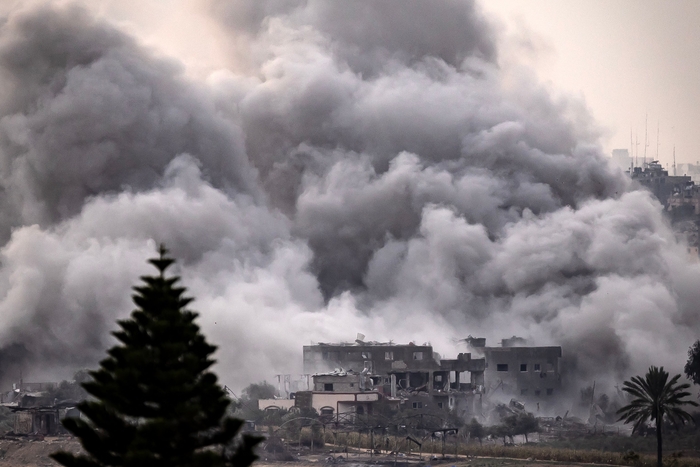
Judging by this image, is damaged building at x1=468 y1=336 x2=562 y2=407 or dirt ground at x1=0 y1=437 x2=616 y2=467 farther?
damaged building at x1=468 y1=336 x2=562 y2=407

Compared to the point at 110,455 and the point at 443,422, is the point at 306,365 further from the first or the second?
the point at 110,455

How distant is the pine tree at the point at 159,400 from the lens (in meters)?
18.8

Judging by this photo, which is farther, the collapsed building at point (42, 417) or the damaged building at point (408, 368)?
the damaged building at point (408, 368)

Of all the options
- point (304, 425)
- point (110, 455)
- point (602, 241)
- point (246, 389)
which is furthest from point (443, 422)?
point (110, 455)

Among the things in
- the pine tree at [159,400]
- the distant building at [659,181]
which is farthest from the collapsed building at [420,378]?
the distant building at [659,181]

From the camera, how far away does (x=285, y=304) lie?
63031mm

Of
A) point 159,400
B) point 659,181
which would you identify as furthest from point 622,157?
point 159,400

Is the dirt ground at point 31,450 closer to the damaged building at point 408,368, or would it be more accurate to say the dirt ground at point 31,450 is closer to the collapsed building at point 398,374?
the collapsed building at point 398,374

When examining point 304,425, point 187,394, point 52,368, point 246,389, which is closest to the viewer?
point 187,394

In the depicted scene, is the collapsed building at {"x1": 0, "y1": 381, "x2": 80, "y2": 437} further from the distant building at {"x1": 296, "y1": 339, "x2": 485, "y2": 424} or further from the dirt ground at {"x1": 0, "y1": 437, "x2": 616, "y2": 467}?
the distant building at {"x1": 296, "y1": 339, "x2": 485, "y2": 424}

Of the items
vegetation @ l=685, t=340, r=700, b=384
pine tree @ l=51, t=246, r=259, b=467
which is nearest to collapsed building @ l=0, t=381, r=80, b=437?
vegetation @ l=685, t=340, r=700, b=384

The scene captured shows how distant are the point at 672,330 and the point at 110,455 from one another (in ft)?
140

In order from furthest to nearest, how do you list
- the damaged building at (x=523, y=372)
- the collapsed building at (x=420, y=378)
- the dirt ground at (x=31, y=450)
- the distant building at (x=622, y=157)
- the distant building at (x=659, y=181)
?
the distant building at (x=622, y=157), the distant building at (x=659, y=181), the damaged building at (x=523, y=372), the collapsed building at (x=420, y=378), the dirt ground at (x=31, y=450)

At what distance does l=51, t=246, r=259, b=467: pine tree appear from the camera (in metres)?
18.8
